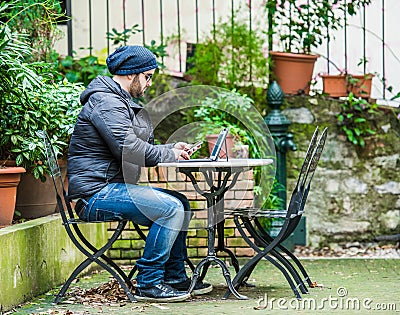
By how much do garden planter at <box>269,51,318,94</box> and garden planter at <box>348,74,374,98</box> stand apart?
37 cm

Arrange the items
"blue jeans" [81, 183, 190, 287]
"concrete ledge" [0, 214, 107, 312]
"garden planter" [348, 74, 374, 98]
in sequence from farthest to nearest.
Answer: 1. "garden planter" [348, 74, 374, 98]
2. "blue jeans" [81, 183, 190, 287]
3. "concrete ledge" [0, 214, 107, 312]

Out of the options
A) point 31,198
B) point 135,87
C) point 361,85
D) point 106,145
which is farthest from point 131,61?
point 361,85

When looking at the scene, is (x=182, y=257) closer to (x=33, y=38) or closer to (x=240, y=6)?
(x=33, y=38)

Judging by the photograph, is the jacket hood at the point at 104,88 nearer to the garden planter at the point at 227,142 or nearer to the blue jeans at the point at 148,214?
the blue jeans at the point at 148,214

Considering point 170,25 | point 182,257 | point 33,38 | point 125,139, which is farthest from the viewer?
point 170,25

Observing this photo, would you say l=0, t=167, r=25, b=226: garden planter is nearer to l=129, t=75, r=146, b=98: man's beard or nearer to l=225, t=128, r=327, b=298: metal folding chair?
l=129, t=75, r=146, b=98: man's beard

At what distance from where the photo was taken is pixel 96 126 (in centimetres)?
466

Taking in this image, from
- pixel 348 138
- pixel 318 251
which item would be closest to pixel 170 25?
pixel 348 138

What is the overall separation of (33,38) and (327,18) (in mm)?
2550

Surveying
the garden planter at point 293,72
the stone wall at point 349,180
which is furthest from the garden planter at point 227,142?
the garden planter at point 293,72

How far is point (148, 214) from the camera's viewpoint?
4645 millimetres

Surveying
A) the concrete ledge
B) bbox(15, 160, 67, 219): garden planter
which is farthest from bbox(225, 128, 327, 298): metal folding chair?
bbox(15, 160, 67, 219): garden planter

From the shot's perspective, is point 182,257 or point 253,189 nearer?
point 182,257

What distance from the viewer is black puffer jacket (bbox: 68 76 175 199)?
4613 mm
